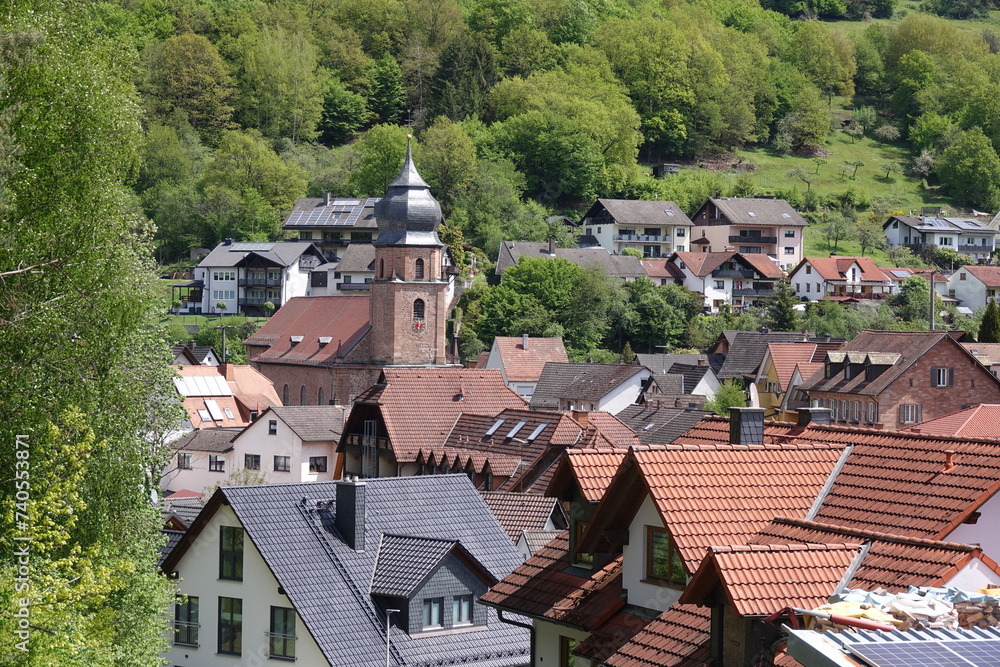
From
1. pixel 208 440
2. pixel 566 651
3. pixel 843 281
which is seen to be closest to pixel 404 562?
pixel 566 651

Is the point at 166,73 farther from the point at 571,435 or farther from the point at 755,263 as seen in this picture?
the point at 571,435

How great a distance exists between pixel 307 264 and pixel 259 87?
4607 cm

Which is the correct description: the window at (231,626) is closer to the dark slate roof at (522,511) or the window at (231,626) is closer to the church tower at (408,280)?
the dark slate roof at (522,511)

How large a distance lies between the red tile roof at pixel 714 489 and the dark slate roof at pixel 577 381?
5626 cm

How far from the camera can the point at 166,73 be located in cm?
14550

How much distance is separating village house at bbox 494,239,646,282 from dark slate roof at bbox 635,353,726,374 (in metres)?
19.4

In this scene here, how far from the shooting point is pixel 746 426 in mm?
13828

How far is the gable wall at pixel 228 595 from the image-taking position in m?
20.5

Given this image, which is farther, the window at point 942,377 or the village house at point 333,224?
the village house at point 333,224

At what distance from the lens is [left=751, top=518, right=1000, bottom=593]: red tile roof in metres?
9.78

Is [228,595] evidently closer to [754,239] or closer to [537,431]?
Answer: [537,431]

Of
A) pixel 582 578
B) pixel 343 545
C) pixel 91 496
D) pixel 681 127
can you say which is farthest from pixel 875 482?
pixel 681 127

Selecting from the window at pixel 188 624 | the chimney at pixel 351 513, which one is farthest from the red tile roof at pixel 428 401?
the chimney at pixel 351 513

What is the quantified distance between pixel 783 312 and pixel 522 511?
222ft
